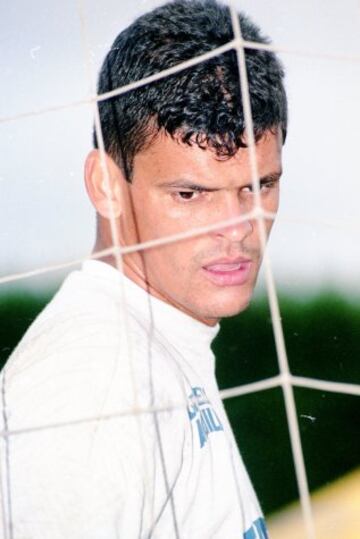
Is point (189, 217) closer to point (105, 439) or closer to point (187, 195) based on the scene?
point (187, 195)

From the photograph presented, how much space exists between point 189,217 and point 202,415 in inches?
11.2

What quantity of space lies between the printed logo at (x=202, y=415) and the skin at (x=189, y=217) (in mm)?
164

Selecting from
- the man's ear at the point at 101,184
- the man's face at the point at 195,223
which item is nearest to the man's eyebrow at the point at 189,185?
the man's face at the point at 195,223

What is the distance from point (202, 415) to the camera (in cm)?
98

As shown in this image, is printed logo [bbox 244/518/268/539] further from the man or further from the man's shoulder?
the man's shoulder

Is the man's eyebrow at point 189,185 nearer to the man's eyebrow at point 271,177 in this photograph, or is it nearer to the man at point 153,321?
the man at point 153,321

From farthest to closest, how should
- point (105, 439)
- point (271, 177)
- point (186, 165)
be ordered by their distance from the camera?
1. point (271, 177)
2. point (186, 165)
3. point (105, 439)

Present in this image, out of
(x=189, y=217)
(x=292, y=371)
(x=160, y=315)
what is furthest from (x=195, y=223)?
(x=292, y=371)

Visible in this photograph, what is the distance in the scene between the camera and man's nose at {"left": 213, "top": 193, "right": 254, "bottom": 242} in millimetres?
1094

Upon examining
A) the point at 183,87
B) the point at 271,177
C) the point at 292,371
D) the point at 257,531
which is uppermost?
the point at 183,87

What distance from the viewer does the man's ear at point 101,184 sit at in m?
1.17

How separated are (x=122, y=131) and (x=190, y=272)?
23cm

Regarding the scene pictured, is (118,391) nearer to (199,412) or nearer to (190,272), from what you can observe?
(199,412)

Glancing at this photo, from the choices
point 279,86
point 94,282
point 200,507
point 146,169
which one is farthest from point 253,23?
point 200,507
